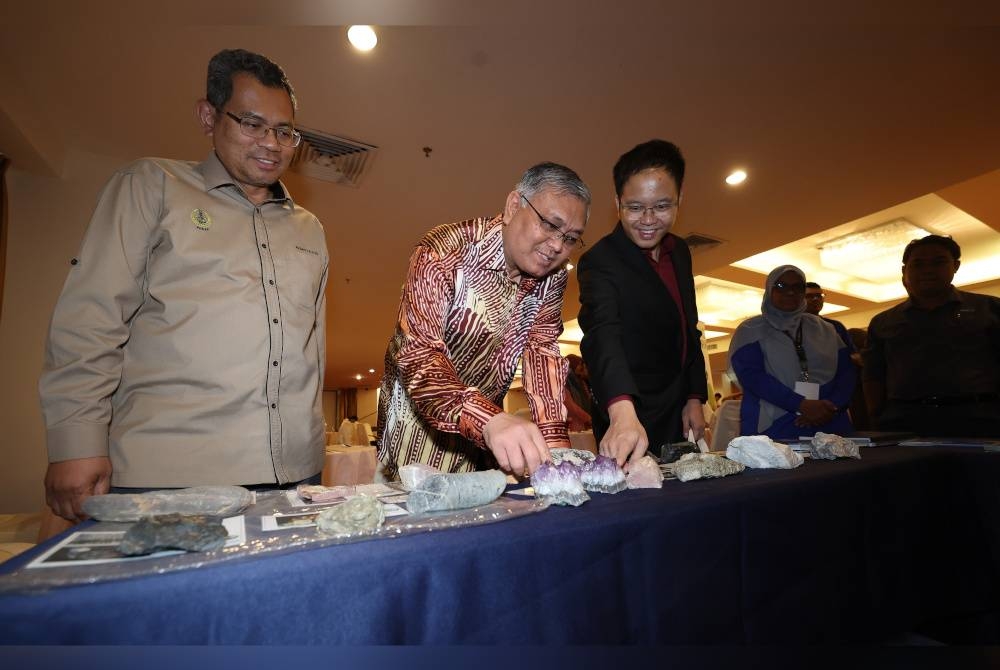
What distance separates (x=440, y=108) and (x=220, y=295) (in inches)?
108

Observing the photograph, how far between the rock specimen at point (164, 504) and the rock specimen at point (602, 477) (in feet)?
2.06

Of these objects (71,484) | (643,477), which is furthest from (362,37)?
(643,477)

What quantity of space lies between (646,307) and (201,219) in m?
1.44

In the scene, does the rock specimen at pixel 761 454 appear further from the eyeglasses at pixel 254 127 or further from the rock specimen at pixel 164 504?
the eyeglasses at pixel 254 127

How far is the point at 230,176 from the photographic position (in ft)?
4.81

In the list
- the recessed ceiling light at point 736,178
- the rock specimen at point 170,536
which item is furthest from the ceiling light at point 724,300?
the rock specimen at point 170,536

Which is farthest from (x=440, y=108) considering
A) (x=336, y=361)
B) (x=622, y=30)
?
(x=336, y=361)

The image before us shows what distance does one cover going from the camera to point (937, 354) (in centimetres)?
251

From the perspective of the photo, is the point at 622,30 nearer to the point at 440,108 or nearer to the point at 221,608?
the point at 440,108

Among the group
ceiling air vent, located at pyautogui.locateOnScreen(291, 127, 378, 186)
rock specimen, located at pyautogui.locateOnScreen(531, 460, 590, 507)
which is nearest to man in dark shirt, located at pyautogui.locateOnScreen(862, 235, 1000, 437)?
rock specimen, located at pyautogui.locateOnScreen(531, 460, 590, 507)

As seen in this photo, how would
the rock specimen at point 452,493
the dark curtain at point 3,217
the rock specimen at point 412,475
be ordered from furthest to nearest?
1. the dark curtain at point 3,217
2. the rock specimen at point 412,475
3. the rock specimen at point 452,493

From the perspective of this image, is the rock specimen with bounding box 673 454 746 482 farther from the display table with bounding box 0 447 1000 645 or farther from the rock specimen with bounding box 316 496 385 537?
the rock specimen with bounding box 316 496 385 537

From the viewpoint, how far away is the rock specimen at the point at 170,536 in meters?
0.56

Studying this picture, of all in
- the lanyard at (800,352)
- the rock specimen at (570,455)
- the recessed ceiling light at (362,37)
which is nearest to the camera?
the rock specimen at (570,455)
